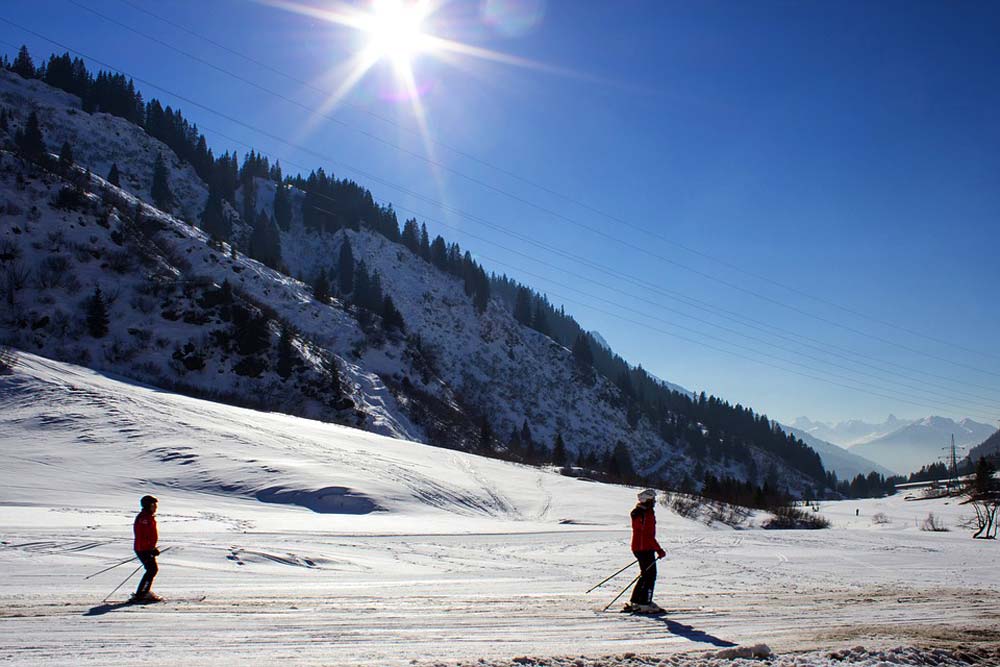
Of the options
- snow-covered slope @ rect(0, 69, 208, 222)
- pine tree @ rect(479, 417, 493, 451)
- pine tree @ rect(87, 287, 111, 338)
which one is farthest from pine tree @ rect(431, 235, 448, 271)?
pine tree @ rect(87, 287, 111, 338)

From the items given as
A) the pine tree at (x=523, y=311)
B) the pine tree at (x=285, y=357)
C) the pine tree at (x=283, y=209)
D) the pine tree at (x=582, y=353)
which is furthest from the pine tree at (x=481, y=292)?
the pine tree at (x=285, y=357)

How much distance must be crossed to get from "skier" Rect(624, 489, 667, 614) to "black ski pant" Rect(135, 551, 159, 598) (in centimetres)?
677

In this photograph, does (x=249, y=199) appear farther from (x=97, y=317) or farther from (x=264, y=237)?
(x=97, y=317)

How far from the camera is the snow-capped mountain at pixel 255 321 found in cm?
5106

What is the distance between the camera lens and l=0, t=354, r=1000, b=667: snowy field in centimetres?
605

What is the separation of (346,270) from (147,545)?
→ 115532 mm

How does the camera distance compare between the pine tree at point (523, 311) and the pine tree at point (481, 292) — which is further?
the pine tree at point (523, 311)

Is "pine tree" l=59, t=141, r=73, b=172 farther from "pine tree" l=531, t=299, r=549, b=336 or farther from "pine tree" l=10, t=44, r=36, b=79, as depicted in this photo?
"pine tree" l=531, t=299, r=549, b=336

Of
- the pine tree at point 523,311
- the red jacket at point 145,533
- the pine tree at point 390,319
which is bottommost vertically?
the red jacket at point 145,533

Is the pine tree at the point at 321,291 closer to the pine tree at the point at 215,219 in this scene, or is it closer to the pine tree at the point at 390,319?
the pine tree at the point at 390,319

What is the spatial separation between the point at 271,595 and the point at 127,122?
132278 mm

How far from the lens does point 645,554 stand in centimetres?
861

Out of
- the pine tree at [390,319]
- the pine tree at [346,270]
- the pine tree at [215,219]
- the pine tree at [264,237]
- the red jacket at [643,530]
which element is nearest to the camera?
the red jacket at [643,530]

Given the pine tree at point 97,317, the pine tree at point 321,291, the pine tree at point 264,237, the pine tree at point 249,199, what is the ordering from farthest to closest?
the pine tree at point 249,199
the pine tree at point 264,237
the pine tree at point 321,291
the pine tree at point 97,317
